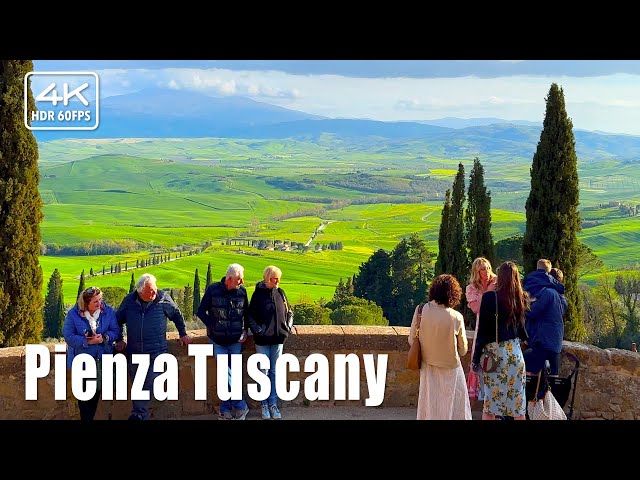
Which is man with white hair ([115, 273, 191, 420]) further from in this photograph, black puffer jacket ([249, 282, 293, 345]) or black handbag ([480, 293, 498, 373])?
black handbag ([480, 293, 498, 373])

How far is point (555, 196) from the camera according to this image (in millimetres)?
10609

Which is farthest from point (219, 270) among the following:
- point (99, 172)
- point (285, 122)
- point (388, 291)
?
point (285, 122)

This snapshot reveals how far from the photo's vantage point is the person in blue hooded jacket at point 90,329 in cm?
465

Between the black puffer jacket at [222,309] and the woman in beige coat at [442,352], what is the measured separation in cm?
123

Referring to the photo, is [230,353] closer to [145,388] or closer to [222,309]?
[222,309]

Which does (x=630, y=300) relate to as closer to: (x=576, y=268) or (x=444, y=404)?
(x=576, y=268)

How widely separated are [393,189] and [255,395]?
53.9 meters

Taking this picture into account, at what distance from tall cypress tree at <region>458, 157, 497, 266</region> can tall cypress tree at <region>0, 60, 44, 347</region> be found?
7363 millimetres

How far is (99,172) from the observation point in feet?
209

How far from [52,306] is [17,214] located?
60.4 ft

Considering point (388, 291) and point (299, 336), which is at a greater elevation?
point (299, 336)

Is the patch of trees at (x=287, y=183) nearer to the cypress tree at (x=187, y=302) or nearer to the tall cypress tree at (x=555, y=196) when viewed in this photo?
the cypress tree at (x=187, y=302)

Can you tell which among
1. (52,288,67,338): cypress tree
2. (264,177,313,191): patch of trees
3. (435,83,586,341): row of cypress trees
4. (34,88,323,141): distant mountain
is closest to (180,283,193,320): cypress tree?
(52,288,67,338): cypress tree

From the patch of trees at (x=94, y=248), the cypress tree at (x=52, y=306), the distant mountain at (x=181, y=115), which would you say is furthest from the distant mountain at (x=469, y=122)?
the cypress tree at (x=52, y=306)
